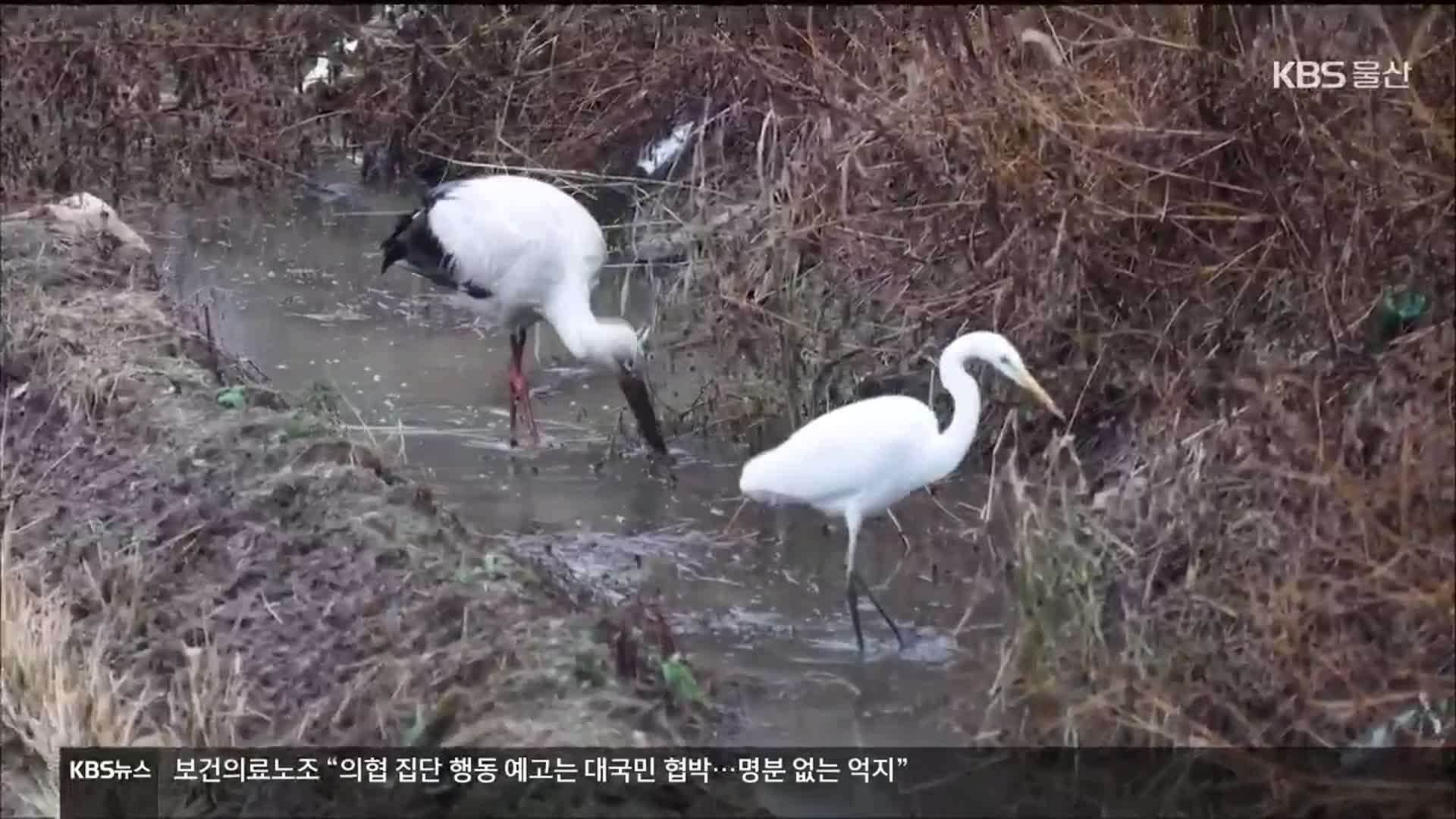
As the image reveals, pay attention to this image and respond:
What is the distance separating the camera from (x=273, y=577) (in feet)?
15.4

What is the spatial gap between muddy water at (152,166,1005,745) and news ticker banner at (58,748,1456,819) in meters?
0.20

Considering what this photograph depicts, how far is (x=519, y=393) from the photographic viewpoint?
6539mm

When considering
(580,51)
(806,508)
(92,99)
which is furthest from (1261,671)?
(92,99)

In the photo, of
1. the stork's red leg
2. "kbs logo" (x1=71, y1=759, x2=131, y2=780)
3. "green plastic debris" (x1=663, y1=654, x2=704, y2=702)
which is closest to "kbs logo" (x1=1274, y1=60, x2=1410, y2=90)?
"green plastic debris" (x1=663, y1=654, x2=704, y2=702)

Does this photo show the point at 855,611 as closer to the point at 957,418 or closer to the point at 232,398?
the point at 957,418

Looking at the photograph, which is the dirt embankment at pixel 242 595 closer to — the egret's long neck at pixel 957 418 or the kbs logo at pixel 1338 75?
the egret's long neck at pixel 957 418

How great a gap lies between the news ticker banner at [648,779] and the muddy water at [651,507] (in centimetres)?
20

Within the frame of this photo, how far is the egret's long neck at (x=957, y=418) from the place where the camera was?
455 cm

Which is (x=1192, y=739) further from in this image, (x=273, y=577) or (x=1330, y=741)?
(x=273, y=577)

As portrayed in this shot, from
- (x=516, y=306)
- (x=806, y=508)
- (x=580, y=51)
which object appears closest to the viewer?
(x=806, y=508)

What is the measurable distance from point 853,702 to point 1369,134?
191 cm

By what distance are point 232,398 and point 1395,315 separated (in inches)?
138

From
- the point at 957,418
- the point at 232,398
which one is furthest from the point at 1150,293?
the point at 232,398

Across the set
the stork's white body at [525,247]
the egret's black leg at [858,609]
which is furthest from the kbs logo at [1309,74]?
the stork's white body at [525,247]
